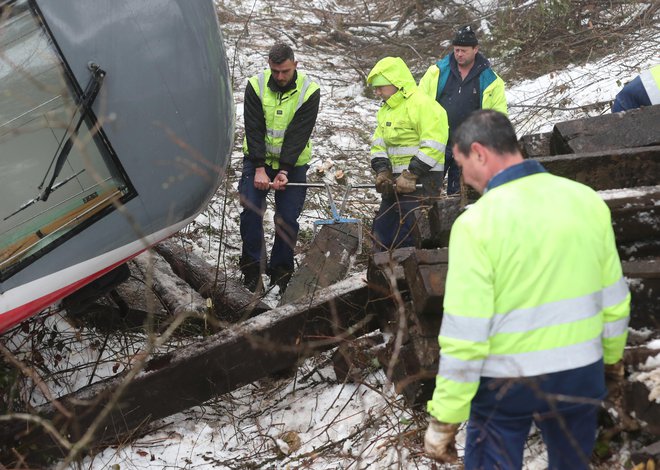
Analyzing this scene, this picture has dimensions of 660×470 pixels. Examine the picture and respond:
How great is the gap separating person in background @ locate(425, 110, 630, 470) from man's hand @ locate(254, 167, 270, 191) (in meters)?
2.94

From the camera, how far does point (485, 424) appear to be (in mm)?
2506

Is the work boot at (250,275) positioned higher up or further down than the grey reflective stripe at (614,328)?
further down

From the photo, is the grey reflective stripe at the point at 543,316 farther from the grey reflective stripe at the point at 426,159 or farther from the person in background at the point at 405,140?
the grey reflective stripe at the point at 426,159

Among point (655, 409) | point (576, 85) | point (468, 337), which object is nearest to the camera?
point (468, 337)

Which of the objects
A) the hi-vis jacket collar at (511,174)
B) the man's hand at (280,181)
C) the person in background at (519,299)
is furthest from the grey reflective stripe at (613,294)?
the man's hand at (280,181)

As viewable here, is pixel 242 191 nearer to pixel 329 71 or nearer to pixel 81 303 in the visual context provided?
pixel 81 303

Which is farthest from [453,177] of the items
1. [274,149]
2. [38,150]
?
[38,150]

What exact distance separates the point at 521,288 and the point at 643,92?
10.4ft

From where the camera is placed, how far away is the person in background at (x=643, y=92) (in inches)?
188

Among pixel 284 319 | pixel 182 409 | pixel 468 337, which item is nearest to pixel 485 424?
pixel 468 337

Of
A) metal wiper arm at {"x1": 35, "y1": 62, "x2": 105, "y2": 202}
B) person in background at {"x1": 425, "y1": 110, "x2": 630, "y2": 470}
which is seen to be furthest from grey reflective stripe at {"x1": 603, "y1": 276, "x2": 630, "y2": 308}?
metal wiper arm at {"x1": 35, "y1": 62, "x2": 105, "y2": 202}

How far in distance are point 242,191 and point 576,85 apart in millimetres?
4615

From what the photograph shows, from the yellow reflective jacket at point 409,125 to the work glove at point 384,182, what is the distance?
0.19ft

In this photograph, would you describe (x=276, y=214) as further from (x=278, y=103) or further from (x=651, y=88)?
(x=651, y=88)
